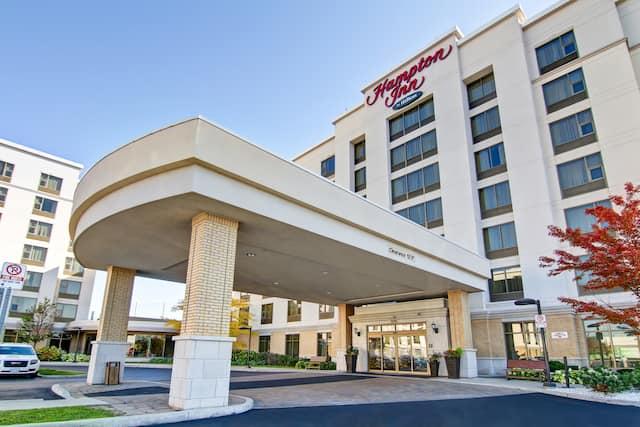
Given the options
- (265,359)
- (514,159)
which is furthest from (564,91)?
(265,359)

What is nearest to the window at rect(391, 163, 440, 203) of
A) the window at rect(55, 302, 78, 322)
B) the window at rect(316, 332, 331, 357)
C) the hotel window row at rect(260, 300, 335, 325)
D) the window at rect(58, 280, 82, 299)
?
the hotel window row at rect(260, 300, 335, 325)

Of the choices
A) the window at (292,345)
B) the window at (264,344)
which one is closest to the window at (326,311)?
the window at (292,345)

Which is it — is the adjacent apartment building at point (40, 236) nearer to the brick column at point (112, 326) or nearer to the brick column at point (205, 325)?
the brick column at point (112, 326)

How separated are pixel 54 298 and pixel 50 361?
526 inches

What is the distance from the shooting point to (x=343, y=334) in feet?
88.3

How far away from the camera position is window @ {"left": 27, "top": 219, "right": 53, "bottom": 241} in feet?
140

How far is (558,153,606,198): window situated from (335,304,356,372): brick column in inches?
568

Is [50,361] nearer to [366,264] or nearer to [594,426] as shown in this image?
[366,264]

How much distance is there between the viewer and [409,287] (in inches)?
810

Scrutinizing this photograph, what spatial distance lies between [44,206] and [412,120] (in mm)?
39540

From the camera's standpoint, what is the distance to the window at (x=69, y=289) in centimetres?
4384

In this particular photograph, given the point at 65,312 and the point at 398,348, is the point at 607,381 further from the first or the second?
the point at 65,312

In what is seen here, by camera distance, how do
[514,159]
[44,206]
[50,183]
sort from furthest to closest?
1. [50,183]
2. [44,206]
3. [514,159]

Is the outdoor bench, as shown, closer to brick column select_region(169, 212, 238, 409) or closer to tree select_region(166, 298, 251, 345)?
tree select_region(166, 298, 251, 345)
